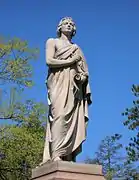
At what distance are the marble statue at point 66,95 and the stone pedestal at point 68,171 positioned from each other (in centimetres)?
30

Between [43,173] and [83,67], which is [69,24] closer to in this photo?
[83,67]

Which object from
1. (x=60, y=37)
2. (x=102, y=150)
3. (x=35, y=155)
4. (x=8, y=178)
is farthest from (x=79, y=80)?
(x=102, y=150)

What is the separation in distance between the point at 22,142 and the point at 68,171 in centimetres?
1519

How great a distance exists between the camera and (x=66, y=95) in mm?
7750

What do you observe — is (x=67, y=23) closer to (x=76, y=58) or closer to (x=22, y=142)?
(x=76, y=58)

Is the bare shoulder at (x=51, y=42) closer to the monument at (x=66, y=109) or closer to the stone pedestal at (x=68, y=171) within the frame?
the monument at (x=66, y=109)

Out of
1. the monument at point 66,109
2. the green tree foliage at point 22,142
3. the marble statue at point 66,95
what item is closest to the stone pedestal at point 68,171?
the monument at point 66,109

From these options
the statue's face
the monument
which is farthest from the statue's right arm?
→ the statue's face

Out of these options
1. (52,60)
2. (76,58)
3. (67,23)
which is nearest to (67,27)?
(67,23)

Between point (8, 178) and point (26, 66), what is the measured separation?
5.68 metres

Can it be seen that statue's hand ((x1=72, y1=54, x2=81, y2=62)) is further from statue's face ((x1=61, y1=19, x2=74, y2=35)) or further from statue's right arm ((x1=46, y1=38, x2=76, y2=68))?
statue's face ((x1=61, y1=19, x2=74, y2=35))

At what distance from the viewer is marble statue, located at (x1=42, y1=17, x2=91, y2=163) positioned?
7.47m

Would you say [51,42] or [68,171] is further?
[51,42]

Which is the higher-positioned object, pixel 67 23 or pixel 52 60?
pixel 67 23
